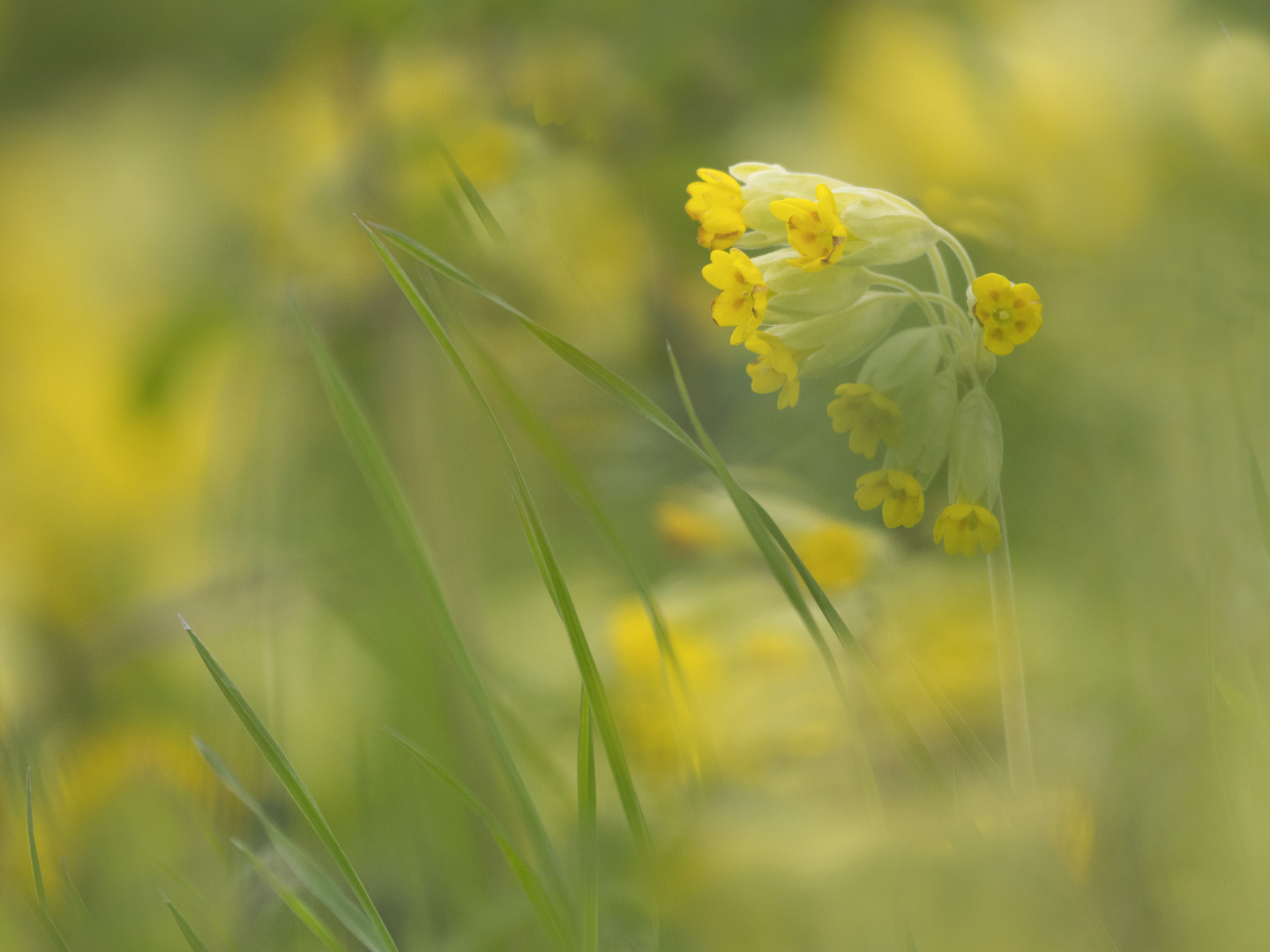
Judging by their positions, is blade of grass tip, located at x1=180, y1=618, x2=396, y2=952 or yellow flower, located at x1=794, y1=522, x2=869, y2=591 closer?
blade of grass tip, located at x1=180, y1=618, x2=396, y2=952

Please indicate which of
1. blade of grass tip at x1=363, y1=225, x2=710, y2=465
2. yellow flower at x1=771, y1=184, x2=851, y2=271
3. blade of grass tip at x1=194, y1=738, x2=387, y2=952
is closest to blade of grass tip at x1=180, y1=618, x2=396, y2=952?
blade of grass tip at x1=194, y1=738, x2=387, y2=952

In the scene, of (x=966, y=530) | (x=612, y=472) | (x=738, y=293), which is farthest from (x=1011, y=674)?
(x=612, y=472)

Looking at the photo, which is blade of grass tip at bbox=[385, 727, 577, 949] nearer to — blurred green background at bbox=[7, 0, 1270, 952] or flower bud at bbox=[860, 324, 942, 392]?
blurred green background at bbox=[7, 0, 1270, 952]

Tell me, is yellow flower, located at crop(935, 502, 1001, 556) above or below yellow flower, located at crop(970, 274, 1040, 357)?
below

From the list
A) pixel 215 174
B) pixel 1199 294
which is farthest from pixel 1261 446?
pixel 215 174

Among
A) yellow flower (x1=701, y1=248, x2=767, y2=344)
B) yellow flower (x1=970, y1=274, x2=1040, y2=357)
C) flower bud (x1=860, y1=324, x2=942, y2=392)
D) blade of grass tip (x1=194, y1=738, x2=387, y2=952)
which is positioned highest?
yellow flower (x1=701, y1=248, x2=767, y2=344)

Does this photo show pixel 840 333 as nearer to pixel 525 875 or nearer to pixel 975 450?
pixel 975 450

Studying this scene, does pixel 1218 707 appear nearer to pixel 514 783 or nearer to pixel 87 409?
pixel 514 783
